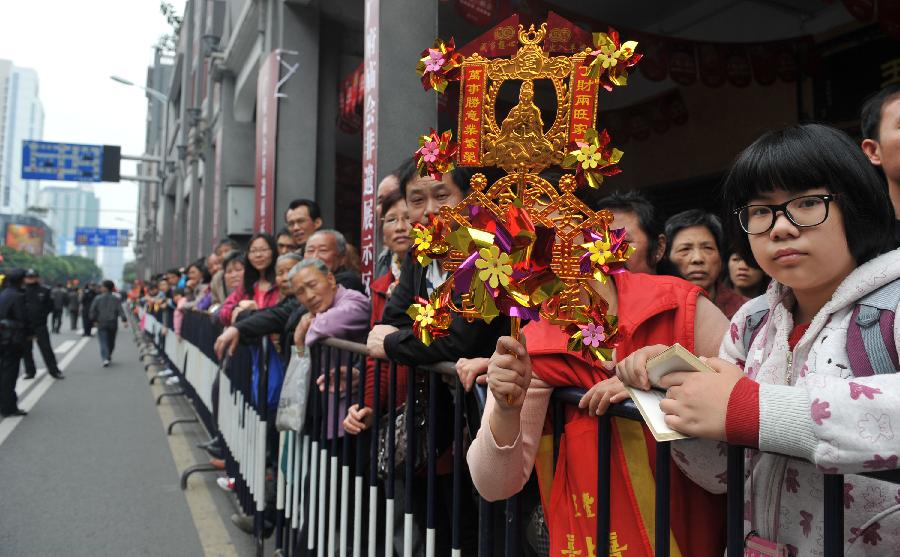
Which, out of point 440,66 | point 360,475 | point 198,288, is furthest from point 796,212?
point 198,288

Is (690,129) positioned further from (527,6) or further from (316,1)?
(316,1)

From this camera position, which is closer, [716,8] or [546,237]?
[546,237]

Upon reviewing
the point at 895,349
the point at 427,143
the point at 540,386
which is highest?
the point at 427,143

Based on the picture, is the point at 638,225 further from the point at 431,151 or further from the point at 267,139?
the point at 267,139

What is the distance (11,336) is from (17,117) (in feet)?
436

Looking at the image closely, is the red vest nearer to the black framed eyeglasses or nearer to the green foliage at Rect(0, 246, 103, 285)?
the black framed eyeglasses

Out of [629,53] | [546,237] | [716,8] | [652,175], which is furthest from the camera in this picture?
[652,175]

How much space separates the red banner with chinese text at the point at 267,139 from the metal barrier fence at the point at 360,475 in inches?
197

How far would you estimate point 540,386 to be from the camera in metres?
1.64

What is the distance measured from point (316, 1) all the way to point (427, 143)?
334 inches

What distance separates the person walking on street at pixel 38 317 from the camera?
10.0m

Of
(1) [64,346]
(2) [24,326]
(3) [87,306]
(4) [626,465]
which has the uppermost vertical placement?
(3) [87,306]

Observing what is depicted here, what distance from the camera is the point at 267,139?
9539 millimetres

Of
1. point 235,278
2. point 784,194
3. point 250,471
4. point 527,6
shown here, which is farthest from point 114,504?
point 527,6
